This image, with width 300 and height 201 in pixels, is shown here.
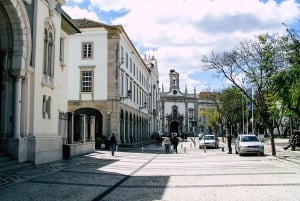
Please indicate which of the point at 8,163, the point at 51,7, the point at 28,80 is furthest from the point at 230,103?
the point at 8,163

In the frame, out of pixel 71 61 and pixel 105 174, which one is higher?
pixel 71 61

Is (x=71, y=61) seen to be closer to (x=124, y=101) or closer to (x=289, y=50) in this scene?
(x=124, y=101)

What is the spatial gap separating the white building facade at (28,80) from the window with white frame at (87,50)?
19171 mm

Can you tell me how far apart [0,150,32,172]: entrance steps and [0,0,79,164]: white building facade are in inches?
9.3

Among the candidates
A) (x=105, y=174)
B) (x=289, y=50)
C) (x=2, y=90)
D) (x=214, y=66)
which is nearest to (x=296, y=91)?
(x=289, y=50)

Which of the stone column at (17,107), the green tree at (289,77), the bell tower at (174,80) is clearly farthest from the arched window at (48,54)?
the bell tower at (174,80)

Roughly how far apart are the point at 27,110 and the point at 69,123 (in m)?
7.21

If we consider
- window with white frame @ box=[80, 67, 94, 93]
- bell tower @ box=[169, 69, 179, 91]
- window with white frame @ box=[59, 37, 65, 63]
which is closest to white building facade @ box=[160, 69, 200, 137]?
bell tower @ box=[169, 69, 179, 91]

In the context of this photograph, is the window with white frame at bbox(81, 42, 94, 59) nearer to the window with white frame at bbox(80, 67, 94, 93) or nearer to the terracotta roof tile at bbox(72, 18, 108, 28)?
the window with white frame at bbox(80, 67, 94, 93)

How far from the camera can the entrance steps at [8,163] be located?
14.6 m

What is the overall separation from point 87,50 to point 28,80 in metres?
22.8

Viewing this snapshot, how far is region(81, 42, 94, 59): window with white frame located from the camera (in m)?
39.8

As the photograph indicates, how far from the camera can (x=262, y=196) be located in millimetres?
9742

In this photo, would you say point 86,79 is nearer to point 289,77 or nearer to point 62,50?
point 62,50
